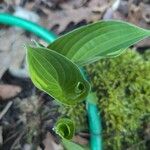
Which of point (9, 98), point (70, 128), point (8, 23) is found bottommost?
point (70, 128)

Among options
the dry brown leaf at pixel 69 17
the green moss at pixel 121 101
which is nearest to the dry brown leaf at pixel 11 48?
the dry brown leaf at pixel 69 17

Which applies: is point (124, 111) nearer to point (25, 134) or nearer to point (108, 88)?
point (108, 88)

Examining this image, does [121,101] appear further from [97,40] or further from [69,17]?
[69,17]

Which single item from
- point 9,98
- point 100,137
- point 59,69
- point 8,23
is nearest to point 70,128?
point 59,69

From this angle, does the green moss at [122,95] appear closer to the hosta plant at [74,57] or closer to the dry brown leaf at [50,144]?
the dry brown leaf at [50,144]

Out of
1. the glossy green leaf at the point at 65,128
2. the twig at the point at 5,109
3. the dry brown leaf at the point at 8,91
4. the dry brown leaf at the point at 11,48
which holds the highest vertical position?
the dry brown leaf at the point at 11,48
